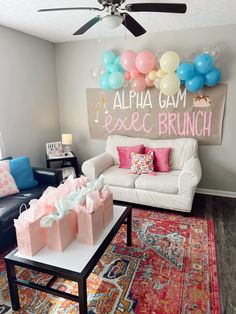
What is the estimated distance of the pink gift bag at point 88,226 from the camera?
1.58m

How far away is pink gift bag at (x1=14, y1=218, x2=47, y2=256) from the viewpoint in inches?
57.8

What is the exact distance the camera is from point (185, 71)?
2.85 meters

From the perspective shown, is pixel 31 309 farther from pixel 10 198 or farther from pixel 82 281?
pixel 10 198

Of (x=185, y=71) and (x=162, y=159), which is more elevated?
(x=185, y=71)

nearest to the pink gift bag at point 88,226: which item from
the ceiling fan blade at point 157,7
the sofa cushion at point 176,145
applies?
the ceiling fan blade at point 157,7

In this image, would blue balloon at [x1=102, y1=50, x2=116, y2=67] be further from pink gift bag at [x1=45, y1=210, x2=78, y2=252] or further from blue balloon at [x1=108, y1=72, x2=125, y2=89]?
pink gift bag at [x1=45, y1=210, x2=78, y2=252]

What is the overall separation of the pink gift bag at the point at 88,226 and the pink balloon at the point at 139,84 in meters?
2.15

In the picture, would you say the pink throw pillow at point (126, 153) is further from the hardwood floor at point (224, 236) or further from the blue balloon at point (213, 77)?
the blue balloon at point (213, 77)

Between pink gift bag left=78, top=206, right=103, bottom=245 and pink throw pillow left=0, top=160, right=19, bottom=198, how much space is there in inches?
52.7

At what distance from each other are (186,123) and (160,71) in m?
0.84

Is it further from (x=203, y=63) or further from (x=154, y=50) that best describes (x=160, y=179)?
(x=154, y=50)

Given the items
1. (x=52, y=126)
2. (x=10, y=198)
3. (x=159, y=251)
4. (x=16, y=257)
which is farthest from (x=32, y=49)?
(x=159, y=251)

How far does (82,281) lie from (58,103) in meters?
3.42

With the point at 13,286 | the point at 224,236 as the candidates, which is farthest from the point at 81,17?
the point at 224,236
